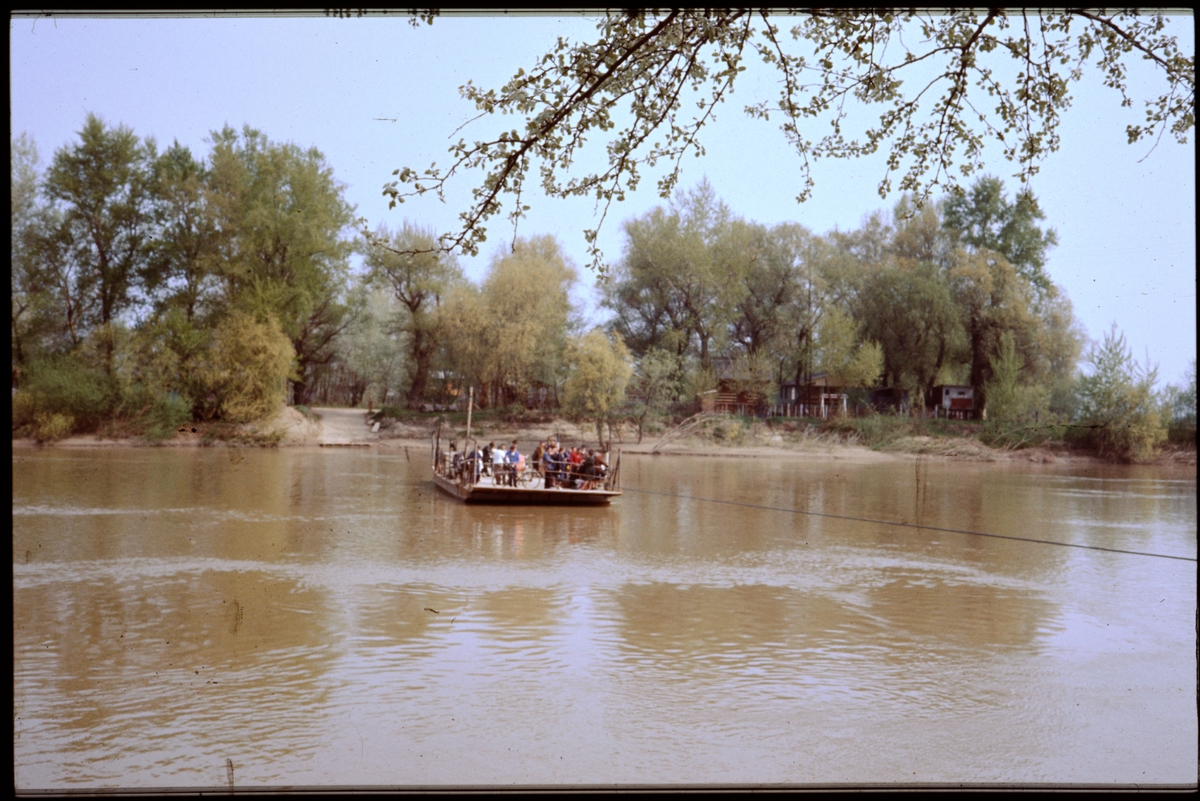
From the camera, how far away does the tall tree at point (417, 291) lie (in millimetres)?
31250

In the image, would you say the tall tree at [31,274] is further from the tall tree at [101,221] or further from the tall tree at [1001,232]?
the tall tree at [1001,232]

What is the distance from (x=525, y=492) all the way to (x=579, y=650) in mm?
9228

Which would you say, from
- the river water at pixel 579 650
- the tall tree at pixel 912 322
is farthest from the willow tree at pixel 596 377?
the river water at pixel 579 650

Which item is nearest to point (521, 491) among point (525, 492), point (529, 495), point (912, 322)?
point (525, 492)

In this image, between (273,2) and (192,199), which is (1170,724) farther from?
(192,199)

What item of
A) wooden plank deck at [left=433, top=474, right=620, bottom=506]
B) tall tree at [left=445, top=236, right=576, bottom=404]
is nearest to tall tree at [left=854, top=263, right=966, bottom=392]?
tall tree at [left=445, top=236, right=576, bottom=404]

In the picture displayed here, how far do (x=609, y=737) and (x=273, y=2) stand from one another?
4.50 meters

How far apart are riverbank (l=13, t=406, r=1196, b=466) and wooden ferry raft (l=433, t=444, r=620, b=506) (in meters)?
14.9

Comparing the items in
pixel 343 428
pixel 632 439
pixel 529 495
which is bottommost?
pixel 529 495

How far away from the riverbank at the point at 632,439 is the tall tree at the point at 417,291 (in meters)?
2.43

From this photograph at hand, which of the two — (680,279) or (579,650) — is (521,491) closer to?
(579,650)

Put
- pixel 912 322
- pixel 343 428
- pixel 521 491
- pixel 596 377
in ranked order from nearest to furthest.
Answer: pixel 521 491 < pixel 912 322 < pixel 596 377 < pixel 343 428

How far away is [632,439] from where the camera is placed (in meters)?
36.8

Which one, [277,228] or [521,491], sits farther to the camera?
[277,228]
